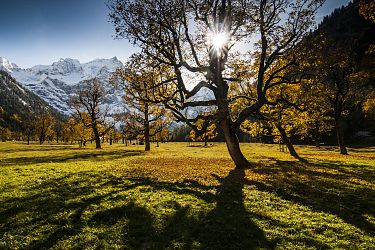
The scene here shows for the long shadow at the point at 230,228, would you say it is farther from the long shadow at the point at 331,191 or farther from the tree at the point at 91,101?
the tree at the point at 91,101

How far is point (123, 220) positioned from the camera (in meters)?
12.8

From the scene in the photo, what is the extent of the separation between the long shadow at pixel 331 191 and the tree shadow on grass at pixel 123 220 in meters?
4.04

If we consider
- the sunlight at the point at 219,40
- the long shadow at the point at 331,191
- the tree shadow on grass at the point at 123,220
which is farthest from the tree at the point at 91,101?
the long shadow at the point at 331,191

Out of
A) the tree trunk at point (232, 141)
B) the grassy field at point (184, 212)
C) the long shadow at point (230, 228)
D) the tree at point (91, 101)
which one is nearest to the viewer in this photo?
the long shadow at point (230, 228)

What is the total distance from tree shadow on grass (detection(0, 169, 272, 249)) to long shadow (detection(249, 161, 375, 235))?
4041 millimetres

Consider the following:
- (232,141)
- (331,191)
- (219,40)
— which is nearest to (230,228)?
(331,191)

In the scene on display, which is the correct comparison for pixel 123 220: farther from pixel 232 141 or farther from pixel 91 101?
pixel 91 101

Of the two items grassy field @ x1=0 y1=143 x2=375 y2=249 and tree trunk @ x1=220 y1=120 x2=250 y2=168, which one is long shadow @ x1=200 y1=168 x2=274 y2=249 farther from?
tree trunk @ x1=220 y1=120 x2=250 y2=168

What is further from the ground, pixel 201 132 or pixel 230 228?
pixel 201 132

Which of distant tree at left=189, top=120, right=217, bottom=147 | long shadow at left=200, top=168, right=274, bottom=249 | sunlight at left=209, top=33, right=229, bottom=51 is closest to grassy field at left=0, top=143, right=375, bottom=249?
long shadow at left=200, top=168, right=274, bottom=249

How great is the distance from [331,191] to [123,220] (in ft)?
49.0

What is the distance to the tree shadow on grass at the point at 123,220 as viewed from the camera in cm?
1069

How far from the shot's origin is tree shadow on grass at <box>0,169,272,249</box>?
421 inches

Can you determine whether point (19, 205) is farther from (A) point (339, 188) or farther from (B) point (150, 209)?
(A) point (339, 188)
